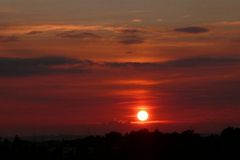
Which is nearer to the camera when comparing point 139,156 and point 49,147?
point 139,156

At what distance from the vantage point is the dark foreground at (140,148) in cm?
10375

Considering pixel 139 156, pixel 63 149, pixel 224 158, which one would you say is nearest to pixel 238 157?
pixel 224 158

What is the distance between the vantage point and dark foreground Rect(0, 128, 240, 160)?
104m

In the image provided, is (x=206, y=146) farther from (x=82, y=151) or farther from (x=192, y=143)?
(x=82, y=151)

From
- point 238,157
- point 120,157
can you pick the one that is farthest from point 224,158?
point 120,157

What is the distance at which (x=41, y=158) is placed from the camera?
106 meters

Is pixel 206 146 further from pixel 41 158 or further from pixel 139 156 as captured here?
pixel 41 158

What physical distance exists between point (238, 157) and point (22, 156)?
57.6ft

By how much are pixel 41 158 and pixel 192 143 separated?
476 inches

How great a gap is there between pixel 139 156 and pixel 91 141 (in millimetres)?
9856

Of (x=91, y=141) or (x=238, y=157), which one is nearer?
(x=238, y=157)

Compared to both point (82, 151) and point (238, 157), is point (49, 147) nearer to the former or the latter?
point (82, 151)

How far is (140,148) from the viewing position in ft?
347

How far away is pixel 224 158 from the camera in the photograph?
102562 mm
